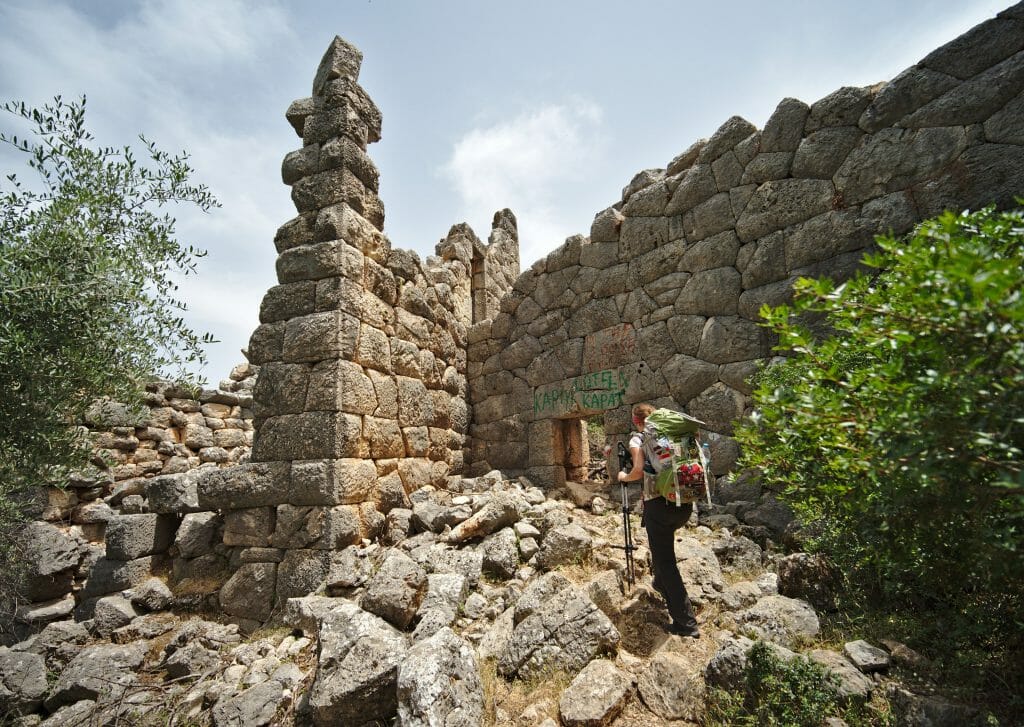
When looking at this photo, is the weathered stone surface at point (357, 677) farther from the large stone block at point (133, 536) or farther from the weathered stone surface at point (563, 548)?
the large stone block at point (133, 536)

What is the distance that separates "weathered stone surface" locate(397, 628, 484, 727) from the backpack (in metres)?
1.74

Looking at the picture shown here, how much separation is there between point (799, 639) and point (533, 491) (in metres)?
3.70

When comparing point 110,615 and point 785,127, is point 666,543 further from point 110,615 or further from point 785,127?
point 110,615

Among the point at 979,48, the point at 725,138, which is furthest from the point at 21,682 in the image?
the point at 979,48

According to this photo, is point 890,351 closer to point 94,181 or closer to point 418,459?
point 418,459

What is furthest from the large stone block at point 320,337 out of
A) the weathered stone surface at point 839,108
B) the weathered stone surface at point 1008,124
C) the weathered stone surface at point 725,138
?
the weathered stone surface at point 1008,124

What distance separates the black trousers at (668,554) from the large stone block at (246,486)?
3438mm

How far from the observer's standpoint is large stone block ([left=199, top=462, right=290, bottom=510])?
485 centimetres

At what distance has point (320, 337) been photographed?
16.5ft

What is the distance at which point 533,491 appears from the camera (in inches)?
253

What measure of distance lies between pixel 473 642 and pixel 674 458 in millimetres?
1990

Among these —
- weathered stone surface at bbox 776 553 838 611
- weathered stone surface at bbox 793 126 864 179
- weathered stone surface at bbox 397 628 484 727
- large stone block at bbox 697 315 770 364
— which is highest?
weathered stone surface at bbox 793 126 864 179

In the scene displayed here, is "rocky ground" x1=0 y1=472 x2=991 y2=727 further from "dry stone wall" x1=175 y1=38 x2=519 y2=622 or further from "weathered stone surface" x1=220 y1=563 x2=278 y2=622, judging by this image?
"dry stone wall" x1=175 y1=38 x2=519 y2=622

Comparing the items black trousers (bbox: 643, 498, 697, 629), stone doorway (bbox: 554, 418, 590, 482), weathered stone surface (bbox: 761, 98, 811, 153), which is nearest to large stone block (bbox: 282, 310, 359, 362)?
black trousers (bbox: 643, 498, 697, 629)
